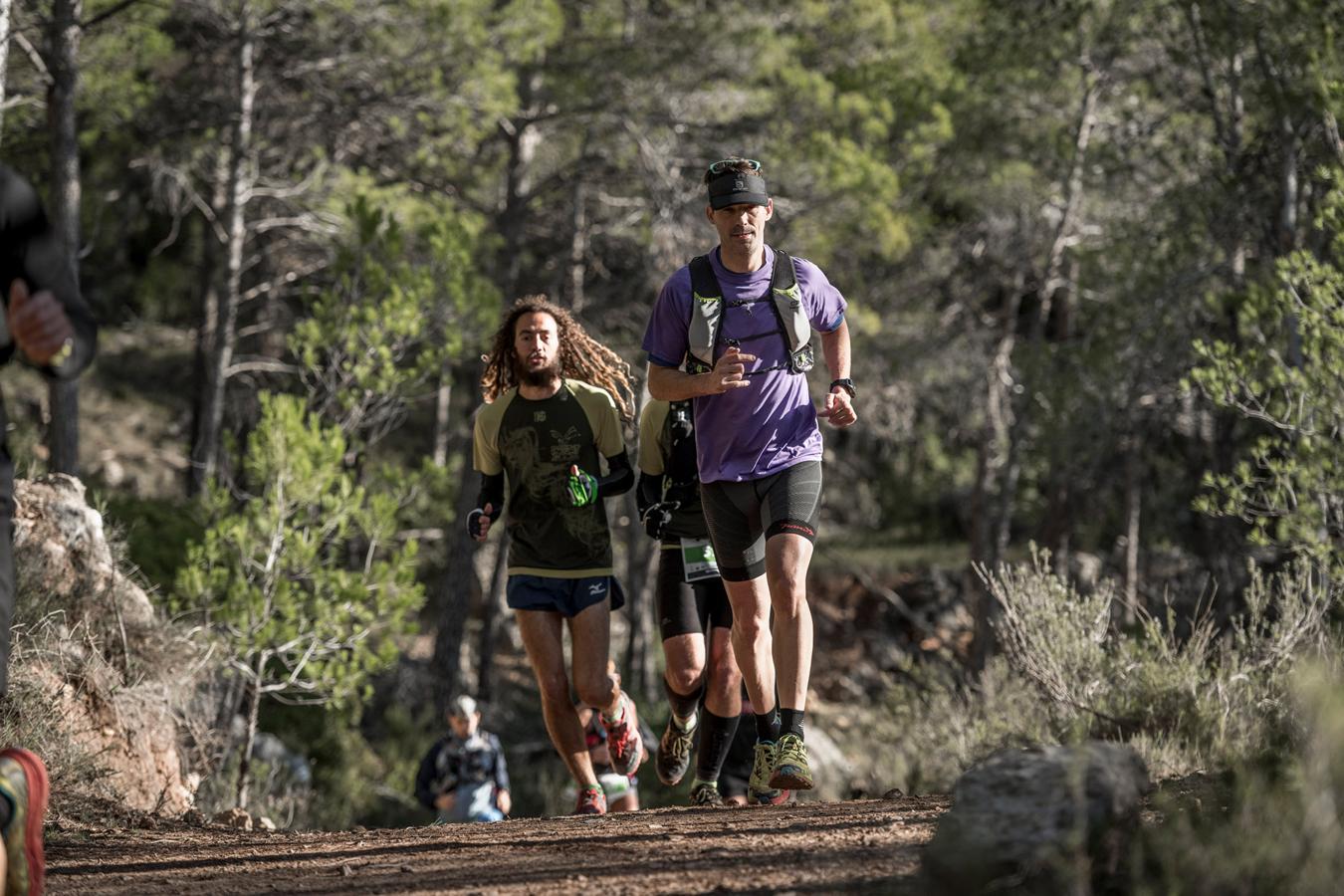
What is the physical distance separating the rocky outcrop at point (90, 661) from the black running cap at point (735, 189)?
10.9 ft

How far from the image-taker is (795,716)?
5418mm

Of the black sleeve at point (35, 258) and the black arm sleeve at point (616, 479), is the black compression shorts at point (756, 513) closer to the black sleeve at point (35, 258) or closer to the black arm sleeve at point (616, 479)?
the black arm sleeve at point (616, 479)

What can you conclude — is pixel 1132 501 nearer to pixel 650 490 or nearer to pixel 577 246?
pixel 577 246

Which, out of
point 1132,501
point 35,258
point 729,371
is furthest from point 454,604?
point 35,258

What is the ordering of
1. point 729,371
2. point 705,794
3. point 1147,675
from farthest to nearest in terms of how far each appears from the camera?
point 1147,675, point 705,794, point 729,371

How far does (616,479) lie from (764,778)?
155cm

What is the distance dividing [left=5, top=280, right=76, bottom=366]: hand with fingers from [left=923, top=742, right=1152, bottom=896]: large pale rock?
222 cm

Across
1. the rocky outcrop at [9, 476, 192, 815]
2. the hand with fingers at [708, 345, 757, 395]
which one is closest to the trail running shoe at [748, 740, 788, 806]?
A: the hand with fingers at [708, 345, 757, 395]

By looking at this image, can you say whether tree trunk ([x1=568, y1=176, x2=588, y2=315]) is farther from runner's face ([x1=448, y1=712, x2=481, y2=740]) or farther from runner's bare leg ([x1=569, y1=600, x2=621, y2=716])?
runner's bare leg ([x1=569, y1=600, x2=621, y2=716])

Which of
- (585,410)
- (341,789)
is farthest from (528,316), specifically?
(341,789)

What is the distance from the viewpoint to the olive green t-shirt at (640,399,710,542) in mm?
6453

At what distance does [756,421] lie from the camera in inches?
218

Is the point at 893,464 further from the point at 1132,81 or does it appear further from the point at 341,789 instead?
the point at 341,789

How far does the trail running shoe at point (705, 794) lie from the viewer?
A: 6.32m
